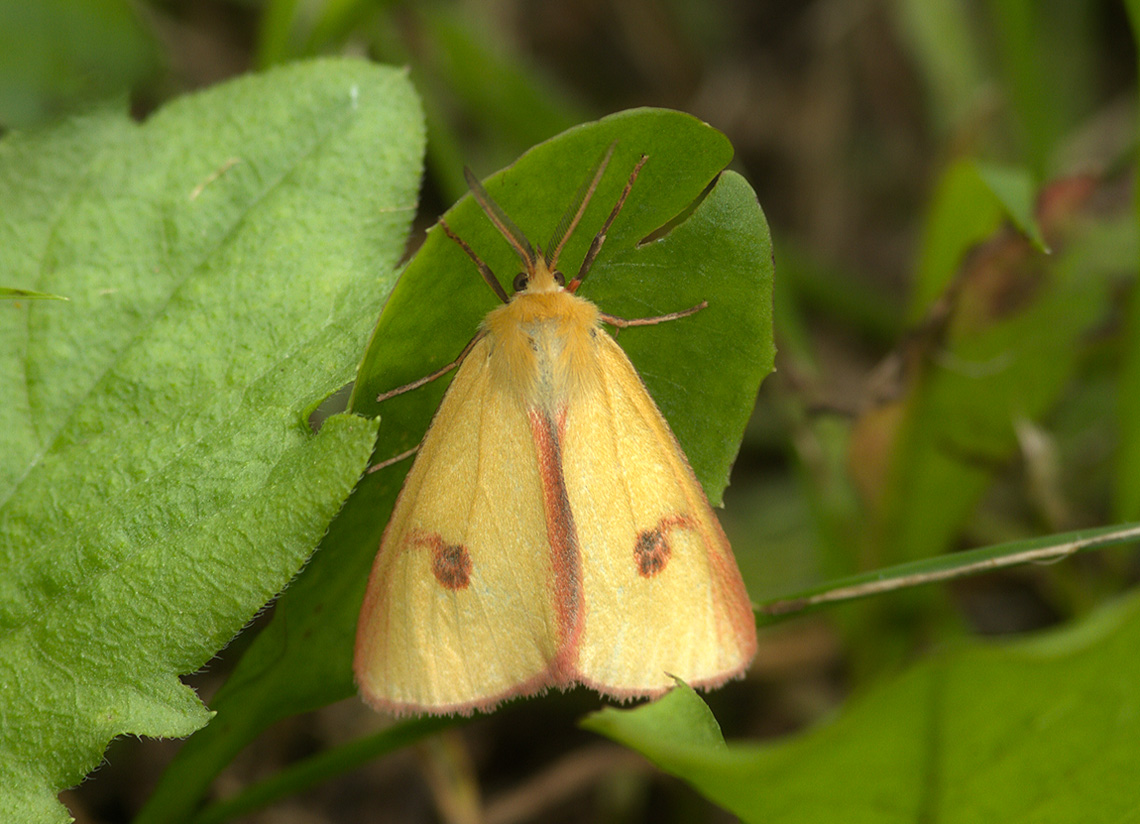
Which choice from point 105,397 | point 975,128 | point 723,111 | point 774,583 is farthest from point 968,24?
point 105,397

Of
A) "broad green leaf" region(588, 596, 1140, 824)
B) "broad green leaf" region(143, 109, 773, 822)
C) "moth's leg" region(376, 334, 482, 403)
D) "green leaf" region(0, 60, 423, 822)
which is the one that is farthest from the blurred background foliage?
"broad green leaf" region(588, 596, 1140, 824)

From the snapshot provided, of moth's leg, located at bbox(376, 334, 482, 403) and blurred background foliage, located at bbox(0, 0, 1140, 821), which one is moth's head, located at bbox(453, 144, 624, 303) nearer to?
moth's leg, located at bbox(376, 334, 482, 403)

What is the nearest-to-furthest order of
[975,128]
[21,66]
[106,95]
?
[106,95], [21,66], [975,128]

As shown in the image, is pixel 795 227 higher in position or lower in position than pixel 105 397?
lower

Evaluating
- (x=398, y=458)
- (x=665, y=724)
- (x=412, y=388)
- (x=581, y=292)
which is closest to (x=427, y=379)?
(x=412, y=388)

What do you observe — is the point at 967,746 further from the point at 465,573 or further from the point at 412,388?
the point at 412,388

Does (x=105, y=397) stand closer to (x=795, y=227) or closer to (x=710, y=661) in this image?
(x=710, y=661)

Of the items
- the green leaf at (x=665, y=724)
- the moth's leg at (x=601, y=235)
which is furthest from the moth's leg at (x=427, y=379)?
the green leaf at (x=665, y=724)
